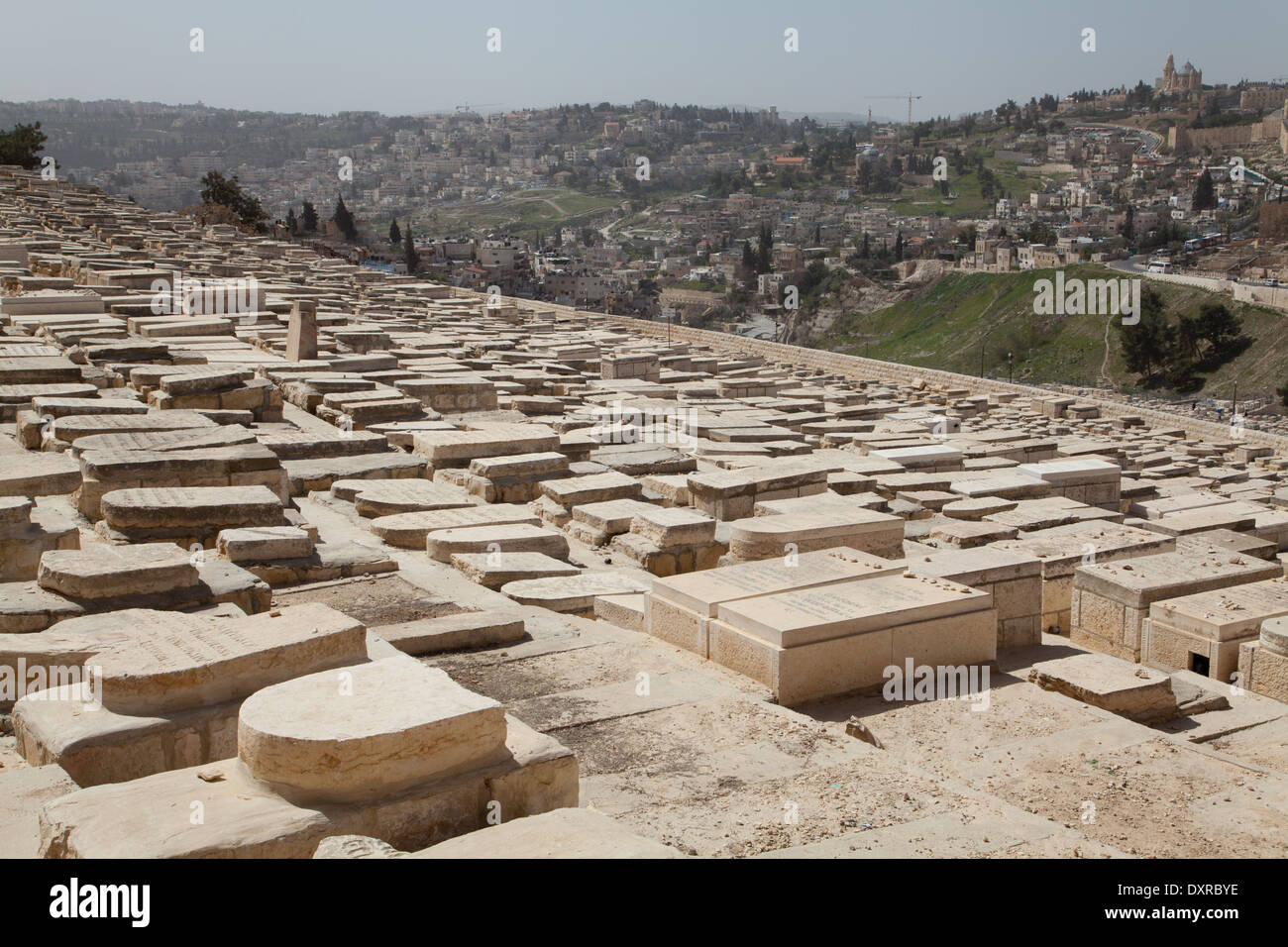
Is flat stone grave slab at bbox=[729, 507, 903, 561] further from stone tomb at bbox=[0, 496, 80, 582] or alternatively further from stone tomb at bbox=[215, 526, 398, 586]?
stone tomb at bbox=[0, 496, 80, 582]

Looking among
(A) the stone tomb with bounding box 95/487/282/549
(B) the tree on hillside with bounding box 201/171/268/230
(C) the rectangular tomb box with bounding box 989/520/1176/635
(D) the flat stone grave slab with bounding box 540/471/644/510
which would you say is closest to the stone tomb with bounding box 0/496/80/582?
(A) the stone tomb with bounding box 95/487/282/549

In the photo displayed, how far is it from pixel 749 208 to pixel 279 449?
129 metres

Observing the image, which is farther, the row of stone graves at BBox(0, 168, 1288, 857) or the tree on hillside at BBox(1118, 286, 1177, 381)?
the tree on hillside at BBox(1118, 286, 1177, 381)

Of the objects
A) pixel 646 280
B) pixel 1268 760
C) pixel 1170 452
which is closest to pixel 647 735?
pixel 1268 760

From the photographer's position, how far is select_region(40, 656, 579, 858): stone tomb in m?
2.51

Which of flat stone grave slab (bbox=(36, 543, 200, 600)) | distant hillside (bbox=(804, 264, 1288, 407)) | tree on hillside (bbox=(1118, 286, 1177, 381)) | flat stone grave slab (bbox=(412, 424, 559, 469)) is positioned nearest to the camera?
flat stone grave slab (bbox=(36, 543, 200, 600))

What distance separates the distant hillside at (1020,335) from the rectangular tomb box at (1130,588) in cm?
4712

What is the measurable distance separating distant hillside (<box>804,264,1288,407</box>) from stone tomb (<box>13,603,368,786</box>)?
52.3 m

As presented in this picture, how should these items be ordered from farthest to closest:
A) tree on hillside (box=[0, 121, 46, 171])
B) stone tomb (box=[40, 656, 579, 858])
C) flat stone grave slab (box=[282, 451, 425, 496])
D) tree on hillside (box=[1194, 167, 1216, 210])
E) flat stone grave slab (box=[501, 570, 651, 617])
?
tree on hillside (box=[1194, 167, 1216, 210])
tree on hillside (box=[0, 121, 46, 171])
flat stone grave slab (box=[282, 451, 425, 496])
flat stone grave slab (box=[501, 570, 651, 617])
stone tomb (box=[40, 656, 579, 858])

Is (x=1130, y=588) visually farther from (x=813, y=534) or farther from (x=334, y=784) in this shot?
(x=334, y=784)

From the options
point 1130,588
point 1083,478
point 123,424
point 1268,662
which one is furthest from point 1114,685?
point 123,424
